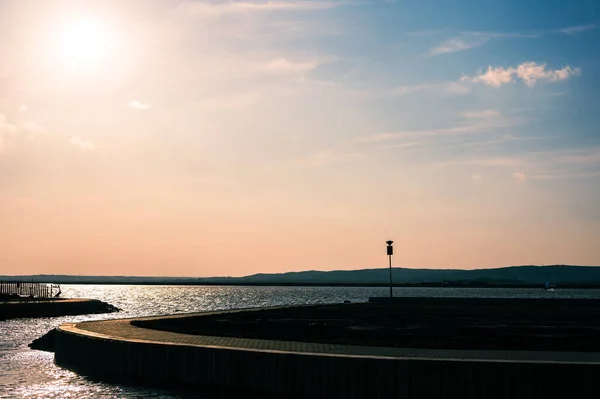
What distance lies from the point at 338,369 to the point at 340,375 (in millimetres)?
168

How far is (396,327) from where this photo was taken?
35.9 meters

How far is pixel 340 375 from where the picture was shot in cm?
2097

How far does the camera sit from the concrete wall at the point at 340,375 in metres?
19.2

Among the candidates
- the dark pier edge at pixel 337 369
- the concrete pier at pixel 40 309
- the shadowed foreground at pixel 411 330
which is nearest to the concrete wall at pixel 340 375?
the dark pier edge at pixel 337 369

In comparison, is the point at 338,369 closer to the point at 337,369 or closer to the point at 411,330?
the point at 337,369

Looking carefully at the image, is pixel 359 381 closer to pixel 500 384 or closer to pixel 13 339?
pixel 500 384

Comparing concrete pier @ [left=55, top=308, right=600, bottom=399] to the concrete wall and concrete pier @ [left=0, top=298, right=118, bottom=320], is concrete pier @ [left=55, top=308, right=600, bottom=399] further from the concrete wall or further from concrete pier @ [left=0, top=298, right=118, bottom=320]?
concrete pier @ [left=0, top=298, right=118, bottom=320]

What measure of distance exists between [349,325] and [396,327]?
2.64m

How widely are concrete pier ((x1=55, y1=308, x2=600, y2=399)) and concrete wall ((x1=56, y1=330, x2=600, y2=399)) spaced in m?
0.02

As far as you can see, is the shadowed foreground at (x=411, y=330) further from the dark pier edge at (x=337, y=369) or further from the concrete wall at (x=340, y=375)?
the concrete wall at (x=340, y=375)

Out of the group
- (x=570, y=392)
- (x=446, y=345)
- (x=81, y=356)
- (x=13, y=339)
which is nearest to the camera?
(x=570, y=392)

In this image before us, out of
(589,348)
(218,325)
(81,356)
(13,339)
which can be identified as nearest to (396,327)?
(218,325)

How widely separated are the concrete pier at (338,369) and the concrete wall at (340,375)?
2cm

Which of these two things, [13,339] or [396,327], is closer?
[396,327]
